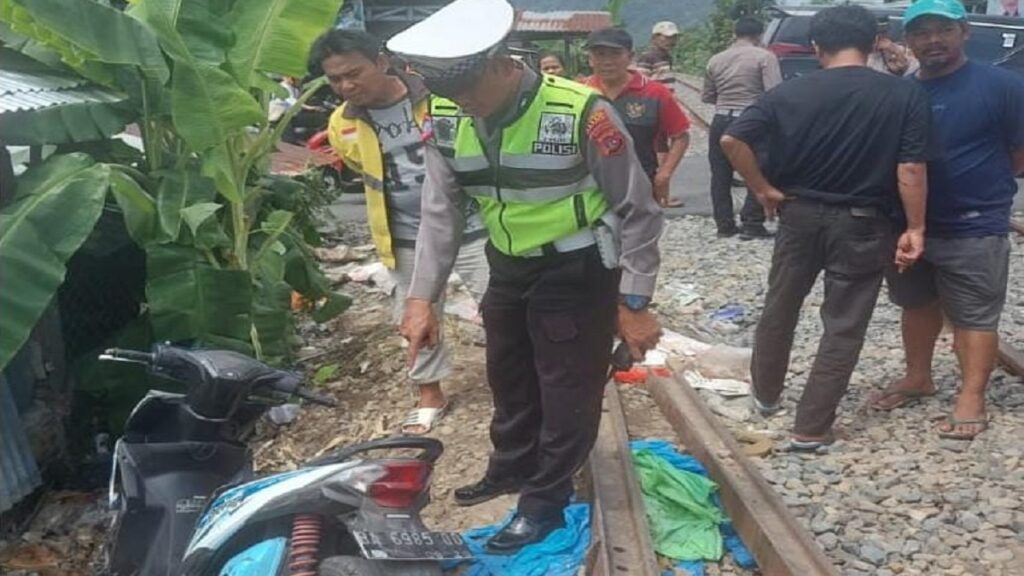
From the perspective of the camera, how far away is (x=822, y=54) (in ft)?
17.9

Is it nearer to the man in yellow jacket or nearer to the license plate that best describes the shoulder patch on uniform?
the license plate

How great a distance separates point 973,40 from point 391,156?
1105 centimetres

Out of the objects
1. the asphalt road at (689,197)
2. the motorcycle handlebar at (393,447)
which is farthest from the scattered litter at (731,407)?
the asphalt road at (689,197)

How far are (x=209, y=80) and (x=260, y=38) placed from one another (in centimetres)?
62

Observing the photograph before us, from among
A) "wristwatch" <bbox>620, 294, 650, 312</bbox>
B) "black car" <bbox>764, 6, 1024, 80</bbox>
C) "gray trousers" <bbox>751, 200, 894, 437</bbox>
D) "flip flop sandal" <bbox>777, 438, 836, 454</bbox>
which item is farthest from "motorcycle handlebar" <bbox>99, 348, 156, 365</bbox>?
"black car" <bbox>764, 6, 1024, 80</bbox>

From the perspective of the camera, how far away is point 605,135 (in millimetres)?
3852

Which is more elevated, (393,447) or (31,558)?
(393,447)

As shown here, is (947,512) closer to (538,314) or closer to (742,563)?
(742,563)

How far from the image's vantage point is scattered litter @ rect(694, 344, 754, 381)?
6745 mm

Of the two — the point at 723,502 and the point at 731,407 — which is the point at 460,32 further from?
the point at 731,407

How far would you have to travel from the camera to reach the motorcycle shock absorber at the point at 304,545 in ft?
10.7

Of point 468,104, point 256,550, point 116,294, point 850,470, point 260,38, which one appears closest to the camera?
point 256,550

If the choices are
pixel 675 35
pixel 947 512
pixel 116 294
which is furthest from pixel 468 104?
pixel 675 35

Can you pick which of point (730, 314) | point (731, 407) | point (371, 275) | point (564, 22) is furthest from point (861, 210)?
point (564, 22)
